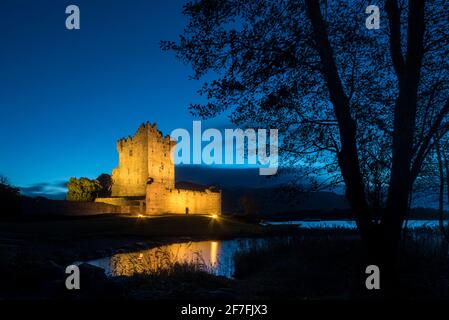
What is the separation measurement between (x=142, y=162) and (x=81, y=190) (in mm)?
11080

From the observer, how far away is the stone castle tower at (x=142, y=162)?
73312mm

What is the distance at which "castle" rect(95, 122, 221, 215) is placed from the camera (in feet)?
234

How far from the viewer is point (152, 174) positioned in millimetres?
73125

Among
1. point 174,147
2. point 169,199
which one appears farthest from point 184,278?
point 174,147

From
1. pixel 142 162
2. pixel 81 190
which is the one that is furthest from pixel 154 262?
pixel 81 190

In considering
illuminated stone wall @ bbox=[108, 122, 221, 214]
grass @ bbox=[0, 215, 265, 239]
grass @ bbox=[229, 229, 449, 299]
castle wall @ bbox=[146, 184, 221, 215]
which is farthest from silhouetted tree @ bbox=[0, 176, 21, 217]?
grass @ bbox=[229, 229, 449, 299]

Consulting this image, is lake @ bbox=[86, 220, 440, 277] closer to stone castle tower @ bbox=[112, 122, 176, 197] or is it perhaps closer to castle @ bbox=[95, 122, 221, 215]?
castle @ bbox=[95, 122, 221, 215]

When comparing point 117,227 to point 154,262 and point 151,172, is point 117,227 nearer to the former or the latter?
point 154,262

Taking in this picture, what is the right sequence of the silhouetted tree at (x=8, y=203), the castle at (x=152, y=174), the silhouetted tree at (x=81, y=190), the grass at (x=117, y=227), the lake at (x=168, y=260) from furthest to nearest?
the silhouetted tree at (x=81, y=190) < the castle at (x=152, y=174) < the silhouetted tree at (x=8, y=203) < the grass at (x=117, y=227) < the lake at (x=168, y=260)

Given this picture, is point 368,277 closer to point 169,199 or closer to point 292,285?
point 292,285

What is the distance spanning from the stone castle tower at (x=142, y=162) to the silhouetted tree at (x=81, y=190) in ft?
13.8

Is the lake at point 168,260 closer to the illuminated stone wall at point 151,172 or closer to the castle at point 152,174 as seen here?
the castle at point 152,174

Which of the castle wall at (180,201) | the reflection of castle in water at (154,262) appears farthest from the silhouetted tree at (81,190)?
the reflection of castle in water at (154,262)

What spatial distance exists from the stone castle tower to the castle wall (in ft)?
15.8
